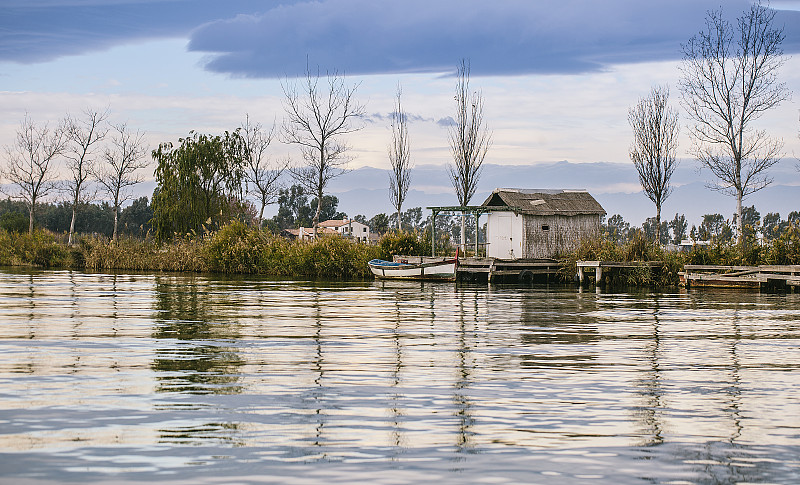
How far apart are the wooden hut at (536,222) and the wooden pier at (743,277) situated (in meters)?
8.75

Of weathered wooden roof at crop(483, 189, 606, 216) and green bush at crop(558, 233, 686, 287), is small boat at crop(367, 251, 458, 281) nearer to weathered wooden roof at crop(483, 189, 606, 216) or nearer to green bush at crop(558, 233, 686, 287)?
weathered wooden roof at crop(483, 189, 606, 216)

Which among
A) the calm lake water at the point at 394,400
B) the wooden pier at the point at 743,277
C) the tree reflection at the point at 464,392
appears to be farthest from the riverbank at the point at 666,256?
the tree reflection at the point at 464,392

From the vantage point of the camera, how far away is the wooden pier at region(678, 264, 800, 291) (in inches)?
1383

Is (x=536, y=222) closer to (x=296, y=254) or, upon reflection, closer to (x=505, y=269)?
(x=505, y=269)

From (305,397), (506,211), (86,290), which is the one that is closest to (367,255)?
(506,211)

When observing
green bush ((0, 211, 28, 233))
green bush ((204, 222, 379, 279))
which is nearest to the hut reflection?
green bush ((204, 222, 379, 279))

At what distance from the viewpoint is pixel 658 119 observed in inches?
2121

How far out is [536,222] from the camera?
45.5 meters

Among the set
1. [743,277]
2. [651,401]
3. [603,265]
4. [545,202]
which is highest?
[545,202]

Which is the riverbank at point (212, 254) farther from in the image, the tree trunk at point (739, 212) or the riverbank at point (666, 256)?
the tree trunk at point (739, 212)

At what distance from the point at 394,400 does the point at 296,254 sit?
3759 cm

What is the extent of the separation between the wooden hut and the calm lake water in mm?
24778

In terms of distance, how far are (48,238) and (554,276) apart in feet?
127

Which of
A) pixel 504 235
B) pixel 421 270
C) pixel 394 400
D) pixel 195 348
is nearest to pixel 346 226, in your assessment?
pixel 504 235
